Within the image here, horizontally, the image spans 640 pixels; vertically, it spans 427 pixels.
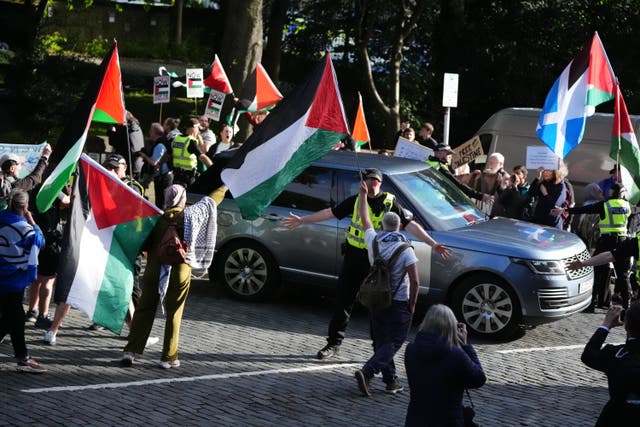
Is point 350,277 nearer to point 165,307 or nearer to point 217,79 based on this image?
point 165,307

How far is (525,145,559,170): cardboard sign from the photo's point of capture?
1412 cm

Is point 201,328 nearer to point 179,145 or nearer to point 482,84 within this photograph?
point 179,145

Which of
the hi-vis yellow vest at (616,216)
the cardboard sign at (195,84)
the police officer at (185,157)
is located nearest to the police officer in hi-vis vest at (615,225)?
the hi-vis yellow vest at (616,216)

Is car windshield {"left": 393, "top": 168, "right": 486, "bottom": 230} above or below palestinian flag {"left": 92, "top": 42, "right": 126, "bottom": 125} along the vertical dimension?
below

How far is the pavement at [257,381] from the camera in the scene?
8156 mm

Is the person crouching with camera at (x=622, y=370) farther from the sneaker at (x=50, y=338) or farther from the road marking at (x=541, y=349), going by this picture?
the sneaker at (x=50, y=338)

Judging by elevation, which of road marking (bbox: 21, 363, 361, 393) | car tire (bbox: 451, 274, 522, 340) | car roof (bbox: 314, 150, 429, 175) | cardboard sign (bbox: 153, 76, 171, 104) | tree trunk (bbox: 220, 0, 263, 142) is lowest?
road marking (bbox: 21, 363, 361, 393)

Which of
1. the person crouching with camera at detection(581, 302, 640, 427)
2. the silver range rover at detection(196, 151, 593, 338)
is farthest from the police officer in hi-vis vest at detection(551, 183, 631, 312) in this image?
the person crouching with camera at detection(581, 302, 640, 427)

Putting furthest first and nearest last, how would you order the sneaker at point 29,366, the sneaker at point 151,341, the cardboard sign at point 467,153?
the cardboard sign at point 467,153, the sneaker at point 151,341, the sneaker at point 29,366

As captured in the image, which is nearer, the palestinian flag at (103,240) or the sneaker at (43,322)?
the palestinian flag at (103,240)

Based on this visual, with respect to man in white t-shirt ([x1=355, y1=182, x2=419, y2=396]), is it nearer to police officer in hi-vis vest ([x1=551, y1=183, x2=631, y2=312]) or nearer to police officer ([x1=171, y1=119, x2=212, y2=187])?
police officer in hi-vis vest ([x1=551, y1=183, x2=631, y2=312])

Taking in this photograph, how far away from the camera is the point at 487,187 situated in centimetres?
1496

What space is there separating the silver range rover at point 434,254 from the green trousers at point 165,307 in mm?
2672

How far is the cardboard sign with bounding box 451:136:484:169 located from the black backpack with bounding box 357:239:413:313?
7.94 meters
